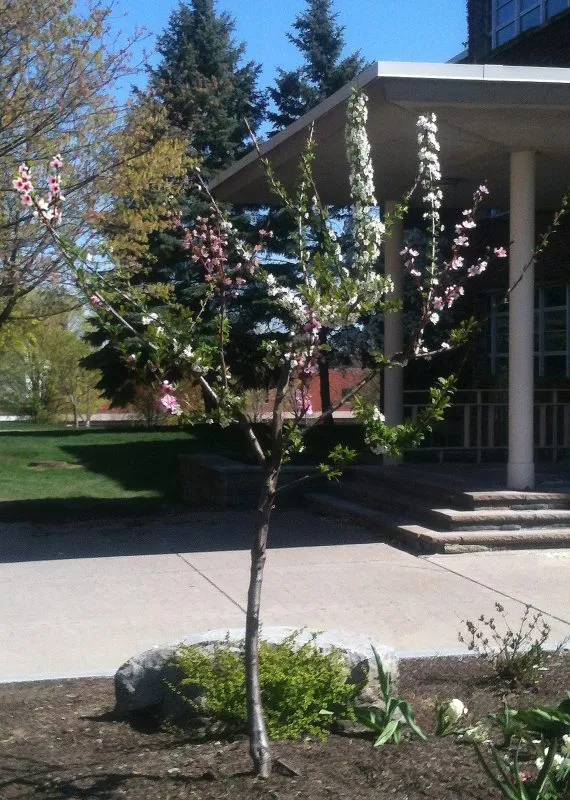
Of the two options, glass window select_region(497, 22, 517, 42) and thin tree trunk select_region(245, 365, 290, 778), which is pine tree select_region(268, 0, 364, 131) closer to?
glass window select_region(497, 22, 517, 42)

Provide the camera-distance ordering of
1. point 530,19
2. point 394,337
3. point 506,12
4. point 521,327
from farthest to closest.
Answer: point 506,12, point 530,19, point 394,337, point 521,327

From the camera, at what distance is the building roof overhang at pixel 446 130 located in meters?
9.47

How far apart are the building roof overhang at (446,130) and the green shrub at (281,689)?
407cm

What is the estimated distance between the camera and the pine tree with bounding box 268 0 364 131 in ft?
95.7

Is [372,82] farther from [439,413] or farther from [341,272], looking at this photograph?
[439,413]

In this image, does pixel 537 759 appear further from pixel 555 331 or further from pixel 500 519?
pixel 555 331

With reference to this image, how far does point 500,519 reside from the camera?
10289mm

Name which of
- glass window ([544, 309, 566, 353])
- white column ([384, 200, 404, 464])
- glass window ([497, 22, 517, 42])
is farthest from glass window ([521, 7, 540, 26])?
white column ([384, 200, 404, 464])

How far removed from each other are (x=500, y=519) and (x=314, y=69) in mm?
22212

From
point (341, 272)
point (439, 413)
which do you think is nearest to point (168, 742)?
point (439, 413)

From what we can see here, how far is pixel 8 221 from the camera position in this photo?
40.6 feet

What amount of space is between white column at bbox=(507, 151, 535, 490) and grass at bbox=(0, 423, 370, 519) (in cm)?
452

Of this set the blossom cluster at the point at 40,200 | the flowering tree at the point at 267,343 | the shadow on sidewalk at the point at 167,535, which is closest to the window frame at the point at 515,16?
the shadow on sidewalk at the point at 167,535

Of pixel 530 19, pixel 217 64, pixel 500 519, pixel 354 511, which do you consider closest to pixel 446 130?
pixel 500 519
